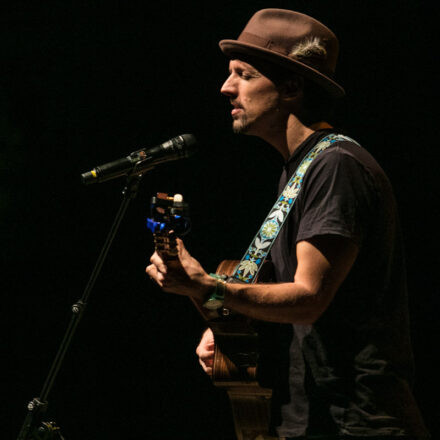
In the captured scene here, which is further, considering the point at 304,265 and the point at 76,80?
the point at 76,80

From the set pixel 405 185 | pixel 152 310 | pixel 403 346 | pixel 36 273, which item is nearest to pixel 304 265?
pixel 403 346

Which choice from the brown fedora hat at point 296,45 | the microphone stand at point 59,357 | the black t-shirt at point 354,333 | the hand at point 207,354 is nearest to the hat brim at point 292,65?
the brown fedora hat at point 296,45

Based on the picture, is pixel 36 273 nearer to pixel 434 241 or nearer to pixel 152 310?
pixel 152 310

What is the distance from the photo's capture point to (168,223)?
1.56 m

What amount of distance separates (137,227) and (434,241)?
157cm

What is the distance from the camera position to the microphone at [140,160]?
177 cm

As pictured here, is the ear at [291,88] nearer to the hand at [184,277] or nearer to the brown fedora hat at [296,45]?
the brown fedora hat at [296,45]

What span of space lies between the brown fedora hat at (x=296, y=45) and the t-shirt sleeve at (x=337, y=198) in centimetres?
38

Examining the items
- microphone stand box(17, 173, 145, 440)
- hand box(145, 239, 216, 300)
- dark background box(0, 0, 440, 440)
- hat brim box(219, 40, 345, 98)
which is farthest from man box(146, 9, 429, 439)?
dark background box(0, 0, 440, 440)

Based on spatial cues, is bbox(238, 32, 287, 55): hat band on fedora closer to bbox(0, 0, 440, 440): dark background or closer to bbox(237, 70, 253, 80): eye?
bbox(237, 70, 253, 80): eye

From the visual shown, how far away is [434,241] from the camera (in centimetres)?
284

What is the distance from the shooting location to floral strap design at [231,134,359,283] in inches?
69.7

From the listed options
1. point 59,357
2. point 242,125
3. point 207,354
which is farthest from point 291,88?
point 59,357

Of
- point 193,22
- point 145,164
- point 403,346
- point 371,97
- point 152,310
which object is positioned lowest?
point 152,310
